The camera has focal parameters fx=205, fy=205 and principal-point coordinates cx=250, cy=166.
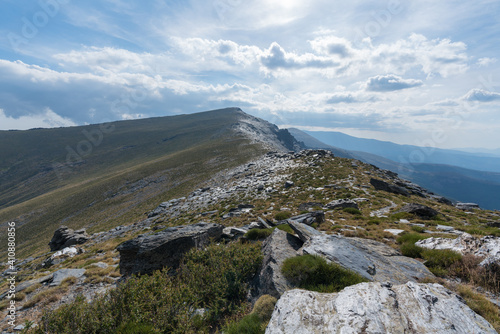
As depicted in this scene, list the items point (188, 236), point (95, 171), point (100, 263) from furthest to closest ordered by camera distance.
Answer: point (95, 171) → point (100, 263) → point (188, 236)

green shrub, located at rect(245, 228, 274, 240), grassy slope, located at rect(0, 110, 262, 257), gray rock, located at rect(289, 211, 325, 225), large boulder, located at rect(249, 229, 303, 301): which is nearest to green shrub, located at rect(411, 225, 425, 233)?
gray rock, located at rect(289, 211, 325, 225)

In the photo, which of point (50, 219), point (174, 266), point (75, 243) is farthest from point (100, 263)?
point (50, 219)

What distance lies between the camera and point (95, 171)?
137750mm

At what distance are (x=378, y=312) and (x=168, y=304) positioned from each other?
6373 millimetres

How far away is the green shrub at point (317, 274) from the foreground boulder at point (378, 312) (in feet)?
4.43

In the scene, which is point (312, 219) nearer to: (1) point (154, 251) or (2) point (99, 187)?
(1) point (154, 251)

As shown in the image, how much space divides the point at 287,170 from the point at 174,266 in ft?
123

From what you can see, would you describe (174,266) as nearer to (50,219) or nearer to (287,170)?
(287,170)

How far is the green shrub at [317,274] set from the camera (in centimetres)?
711

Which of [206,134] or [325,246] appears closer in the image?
[325,246]

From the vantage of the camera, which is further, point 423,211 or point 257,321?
point 423,211

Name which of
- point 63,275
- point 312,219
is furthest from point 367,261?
point 63,275

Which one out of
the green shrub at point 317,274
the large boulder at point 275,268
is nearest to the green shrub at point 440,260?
the green shrub at point 317,274

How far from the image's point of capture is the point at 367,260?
8.62 meters
